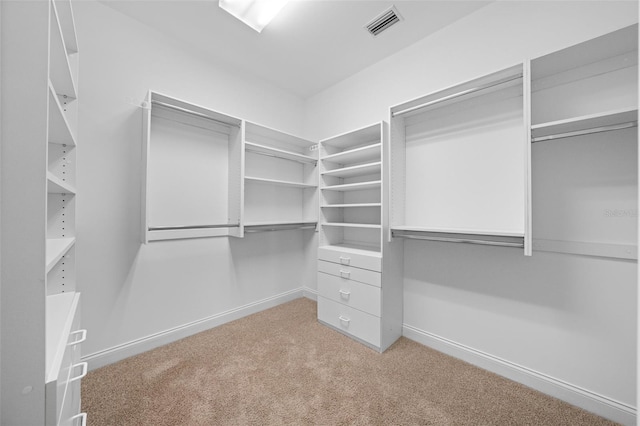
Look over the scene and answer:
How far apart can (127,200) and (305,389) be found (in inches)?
79.9

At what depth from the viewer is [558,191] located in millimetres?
1559

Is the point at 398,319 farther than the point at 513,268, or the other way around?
the point at 398,319

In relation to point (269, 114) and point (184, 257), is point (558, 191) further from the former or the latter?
point (184, 257)

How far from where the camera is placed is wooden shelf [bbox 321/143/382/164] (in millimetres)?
2289

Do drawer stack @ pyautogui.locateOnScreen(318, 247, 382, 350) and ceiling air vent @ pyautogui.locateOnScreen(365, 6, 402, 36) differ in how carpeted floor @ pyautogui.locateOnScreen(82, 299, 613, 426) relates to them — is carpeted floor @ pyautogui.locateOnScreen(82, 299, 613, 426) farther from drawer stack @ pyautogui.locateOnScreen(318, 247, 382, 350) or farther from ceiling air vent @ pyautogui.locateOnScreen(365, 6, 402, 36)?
ceiling air vent @ pyautogui.locateOnScreen(365, 6, 402, 36)

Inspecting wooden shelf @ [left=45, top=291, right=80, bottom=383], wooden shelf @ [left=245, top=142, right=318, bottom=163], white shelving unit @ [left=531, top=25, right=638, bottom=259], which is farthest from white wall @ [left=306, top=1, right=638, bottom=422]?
wooden shelf @ [left=45, top=291, right=80, bottom=383]

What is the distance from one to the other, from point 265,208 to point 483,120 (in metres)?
2.31

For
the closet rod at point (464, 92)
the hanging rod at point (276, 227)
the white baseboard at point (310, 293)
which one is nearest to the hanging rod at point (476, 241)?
the closet rod at point (464, 92)

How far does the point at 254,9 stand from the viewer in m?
1.89

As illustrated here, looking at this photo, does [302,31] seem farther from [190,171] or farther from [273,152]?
[190,171]

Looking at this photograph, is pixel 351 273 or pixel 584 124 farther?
pixel 351 273

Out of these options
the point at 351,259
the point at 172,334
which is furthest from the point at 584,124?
the point at 172,334

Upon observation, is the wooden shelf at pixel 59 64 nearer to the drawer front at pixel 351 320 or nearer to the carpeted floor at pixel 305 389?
the carpeted floor at pixel 305 389

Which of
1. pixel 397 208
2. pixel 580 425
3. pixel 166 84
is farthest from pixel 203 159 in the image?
pixel 580 425
